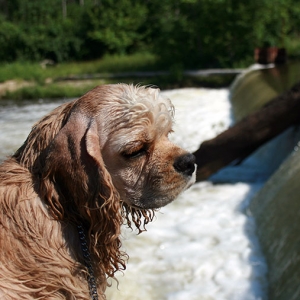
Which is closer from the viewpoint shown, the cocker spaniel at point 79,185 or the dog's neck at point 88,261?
the cocker spaniel at point 79,185

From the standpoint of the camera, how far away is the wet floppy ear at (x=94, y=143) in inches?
101

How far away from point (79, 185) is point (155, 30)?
1403 inches

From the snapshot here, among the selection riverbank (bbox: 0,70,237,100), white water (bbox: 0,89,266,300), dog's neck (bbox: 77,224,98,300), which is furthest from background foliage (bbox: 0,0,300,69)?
dog's neck (bbox: 77,224,98,300)

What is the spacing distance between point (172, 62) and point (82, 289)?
25.5 m

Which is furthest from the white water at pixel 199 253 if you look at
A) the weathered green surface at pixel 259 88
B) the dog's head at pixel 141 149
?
the weathered green surface at pixel 259 88

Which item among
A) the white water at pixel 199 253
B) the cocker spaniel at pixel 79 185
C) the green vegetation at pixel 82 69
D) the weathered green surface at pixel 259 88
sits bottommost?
the green vegetation at pixel 82 69

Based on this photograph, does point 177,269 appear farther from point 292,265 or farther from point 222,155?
point 222,155

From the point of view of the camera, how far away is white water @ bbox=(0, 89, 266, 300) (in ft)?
19.5

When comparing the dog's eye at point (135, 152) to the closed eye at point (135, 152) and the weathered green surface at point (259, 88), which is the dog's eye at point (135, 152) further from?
the weathered green surface at point (259, 88)

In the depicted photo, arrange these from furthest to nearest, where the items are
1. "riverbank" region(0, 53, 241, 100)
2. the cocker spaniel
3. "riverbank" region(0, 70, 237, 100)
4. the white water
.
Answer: "riverbank" region(0, 53, 241, 100) < "riverbank" region(0, 70, 237, 100) < the white water < the cocker spaniel

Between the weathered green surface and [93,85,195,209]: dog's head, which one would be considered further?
the weathered green surface

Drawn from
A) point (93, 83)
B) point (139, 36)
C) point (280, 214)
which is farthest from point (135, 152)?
point (139, 36)

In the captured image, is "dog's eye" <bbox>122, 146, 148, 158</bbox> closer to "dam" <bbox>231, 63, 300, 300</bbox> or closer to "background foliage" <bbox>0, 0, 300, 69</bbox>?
"dam" <bbox>231, 63, 300, 300</bbox>

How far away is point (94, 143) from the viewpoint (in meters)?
2.60
